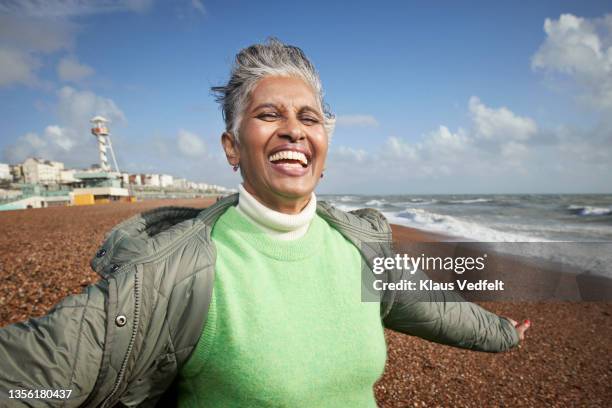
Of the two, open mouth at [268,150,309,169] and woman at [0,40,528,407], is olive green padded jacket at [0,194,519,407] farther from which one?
open mouth at [268,150,309,169]

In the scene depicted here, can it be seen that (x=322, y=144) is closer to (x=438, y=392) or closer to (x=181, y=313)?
(x=181, y=313)

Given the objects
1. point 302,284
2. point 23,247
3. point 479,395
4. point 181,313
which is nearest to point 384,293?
point 302,284

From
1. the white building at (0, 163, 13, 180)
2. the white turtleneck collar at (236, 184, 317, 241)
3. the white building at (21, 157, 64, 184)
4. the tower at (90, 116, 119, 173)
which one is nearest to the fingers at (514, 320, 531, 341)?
the white turtleneck collar at (236, 184, 317, 241)

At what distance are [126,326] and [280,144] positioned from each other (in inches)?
45.6

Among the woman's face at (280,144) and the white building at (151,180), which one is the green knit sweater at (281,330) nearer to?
the woman's face at (280,144)

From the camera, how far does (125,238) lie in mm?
1532

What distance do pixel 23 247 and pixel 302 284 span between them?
41.8 ft

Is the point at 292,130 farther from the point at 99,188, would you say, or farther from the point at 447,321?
the point at 99,188

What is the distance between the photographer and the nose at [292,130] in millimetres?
1841

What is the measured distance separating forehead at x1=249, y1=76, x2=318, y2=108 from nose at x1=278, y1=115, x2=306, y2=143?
90 mm

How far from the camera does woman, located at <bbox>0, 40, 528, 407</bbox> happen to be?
4.09 feet

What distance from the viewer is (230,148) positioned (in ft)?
6.73

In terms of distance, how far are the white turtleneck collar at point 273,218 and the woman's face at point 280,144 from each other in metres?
0.08

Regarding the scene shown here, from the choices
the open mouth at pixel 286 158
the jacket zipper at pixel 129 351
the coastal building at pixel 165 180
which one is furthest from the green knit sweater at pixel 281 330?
the coastal building at pixel 165 180
